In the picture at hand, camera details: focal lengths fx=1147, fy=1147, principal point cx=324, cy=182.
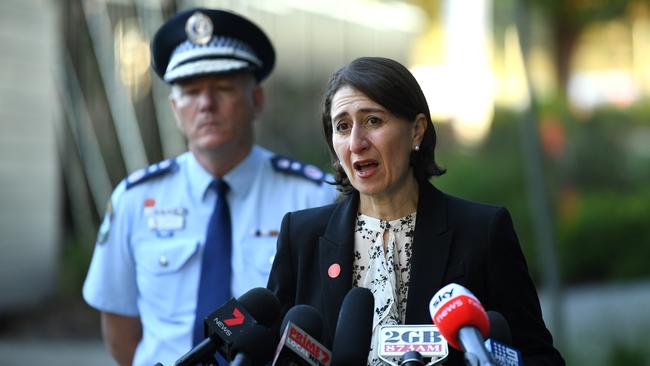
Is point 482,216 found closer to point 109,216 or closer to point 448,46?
point 109,216

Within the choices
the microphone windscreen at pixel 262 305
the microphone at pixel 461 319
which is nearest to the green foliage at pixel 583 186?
the microphone windscreen at pixel 262 305

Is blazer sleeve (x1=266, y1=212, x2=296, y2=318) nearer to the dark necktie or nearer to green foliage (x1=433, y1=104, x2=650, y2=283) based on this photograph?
the dark necktie

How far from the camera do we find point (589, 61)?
1200 inches

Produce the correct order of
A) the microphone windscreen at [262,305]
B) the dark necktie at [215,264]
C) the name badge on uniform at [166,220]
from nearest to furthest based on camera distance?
the microphone windscreen at [262,305], the dark necktie at [215,264], the name badge on uniform at [166,220]

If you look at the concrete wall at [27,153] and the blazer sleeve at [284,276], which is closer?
the blazer sleeve at [284,276]

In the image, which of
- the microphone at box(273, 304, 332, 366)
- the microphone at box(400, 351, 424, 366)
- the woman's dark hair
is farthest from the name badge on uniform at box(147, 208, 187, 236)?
the microphone at box(400, 351, 424, 366)

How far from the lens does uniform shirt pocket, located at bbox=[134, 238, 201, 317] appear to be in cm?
455

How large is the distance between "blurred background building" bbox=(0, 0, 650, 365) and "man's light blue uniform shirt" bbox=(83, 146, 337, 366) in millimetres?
3130

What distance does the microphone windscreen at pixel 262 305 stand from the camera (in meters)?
3.09

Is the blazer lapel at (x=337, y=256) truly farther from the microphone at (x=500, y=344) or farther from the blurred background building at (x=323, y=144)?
the blurred background building at (x=323, y=144)

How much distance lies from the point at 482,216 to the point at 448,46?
2016 centimetres

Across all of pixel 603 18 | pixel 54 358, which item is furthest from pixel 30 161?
pixel 603 18

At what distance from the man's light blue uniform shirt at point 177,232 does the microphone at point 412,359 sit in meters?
1.77

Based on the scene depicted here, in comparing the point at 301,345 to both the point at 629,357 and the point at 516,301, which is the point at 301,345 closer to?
the point at 516,301
